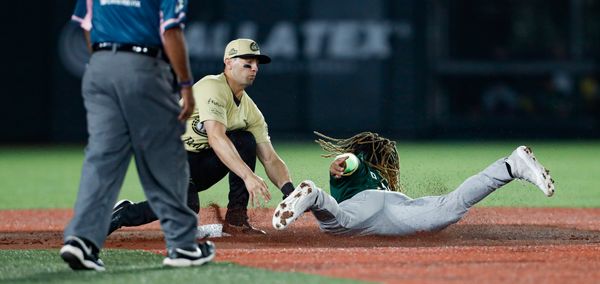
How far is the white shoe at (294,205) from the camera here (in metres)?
6.04

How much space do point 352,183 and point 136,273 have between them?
6.57 ft

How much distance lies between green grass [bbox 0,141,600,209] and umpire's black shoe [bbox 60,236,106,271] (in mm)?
2917

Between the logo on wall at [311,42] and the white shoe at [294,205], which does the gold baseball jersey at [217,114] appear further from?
the logo on wall at [311,42]

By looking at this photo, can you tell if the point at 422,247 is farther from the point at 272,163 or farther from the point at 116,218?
the point at 116,218

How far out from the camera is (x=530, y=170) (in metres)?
6.52

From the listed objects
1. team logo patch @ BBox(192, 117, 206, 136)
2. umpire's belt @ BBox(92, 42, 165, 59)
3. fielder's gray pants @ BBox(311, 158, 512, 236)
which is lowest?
fielder's gray pants @ BBox(311, 158, 512, 236)

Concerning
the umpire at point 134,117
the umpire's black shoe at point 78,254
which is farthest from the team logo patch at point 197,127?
the umpire's black shoe at point 78,254

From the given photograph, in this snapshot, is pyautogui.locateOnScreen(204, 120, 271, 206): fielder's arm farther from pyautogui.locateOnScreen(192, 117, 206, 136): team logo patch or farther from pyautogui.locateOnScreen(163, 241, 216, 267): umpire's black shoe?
pyautogui.locateOnScreen(163, 241, 216, 267): umpire's black shoe

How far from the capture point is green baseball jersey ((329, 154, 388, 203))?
6.83 m

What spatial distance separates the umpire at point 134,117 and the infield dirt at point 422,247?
0.64 m

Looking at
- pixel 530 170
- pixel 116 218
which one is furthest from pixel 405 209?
pixel 116 218

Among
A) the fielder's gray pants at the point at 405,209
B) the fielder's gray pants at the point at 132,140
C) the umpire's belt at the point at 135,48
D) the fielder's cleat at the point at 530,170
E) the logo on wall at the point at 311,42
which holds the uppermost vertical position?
the umpire's belt at the point at 135,48

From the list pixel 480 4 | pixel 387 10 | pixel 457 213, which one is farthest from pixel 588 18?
pixel 457 213

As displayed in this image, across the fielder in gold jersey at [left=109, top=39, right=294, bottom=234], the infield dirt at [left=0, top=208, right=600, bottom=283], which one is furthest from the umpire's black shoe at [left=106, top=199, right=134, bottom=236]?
the infield dirt at [left=0, top=208, right=600, bottom=283]
